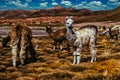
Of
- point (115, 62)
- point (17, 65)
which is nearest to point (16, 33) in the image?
point (17, 65)

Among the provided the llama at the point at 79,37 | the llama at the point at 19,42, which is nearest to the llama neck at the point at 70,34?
the llama at the point at 79,37

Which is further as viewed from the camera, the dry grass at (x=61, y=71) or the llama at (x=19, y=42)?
the llama at (x=19, y=42)

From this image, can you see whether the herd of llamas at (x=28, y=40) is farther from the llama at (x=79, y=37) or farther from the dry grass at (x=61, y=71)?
the dry grass at (x=61, y=71)

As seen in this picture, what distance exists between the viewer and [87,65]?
2008 cm

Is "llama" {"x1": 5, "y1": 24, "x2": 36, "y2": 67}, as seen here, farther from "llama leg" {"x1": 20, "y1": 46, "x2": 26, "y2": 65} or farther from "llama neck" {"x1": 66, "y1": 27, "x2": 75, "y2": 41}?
"llama neck" {"x1": 66, "y1": 27, "x2": 75, "y2": 41}

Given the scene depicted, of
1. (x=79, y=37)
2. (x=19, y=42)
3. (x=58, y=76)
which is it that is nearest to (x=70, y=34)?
(x=79, y=37)

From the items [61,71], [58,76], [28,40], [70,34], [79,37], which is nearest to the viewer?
[58,76]

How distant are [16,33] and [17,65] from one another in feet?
6.91

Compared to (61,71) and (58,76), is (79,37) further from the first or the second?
(58,76)

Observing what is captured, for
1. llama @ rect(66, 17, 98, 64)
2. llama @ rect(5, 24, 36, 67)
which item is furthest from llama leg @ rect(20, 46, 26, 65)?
llama @ rect(66, 17, 98, 64)

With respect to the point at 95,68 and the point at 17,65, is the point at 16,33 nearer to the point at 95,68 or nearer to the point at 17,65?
the point at 17,65

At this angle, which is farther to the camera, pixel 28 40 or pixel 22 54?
pixel 28 40

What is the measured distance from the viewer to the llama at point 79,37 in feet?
Result: 64.4

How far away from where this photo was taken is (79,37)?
20.2m
